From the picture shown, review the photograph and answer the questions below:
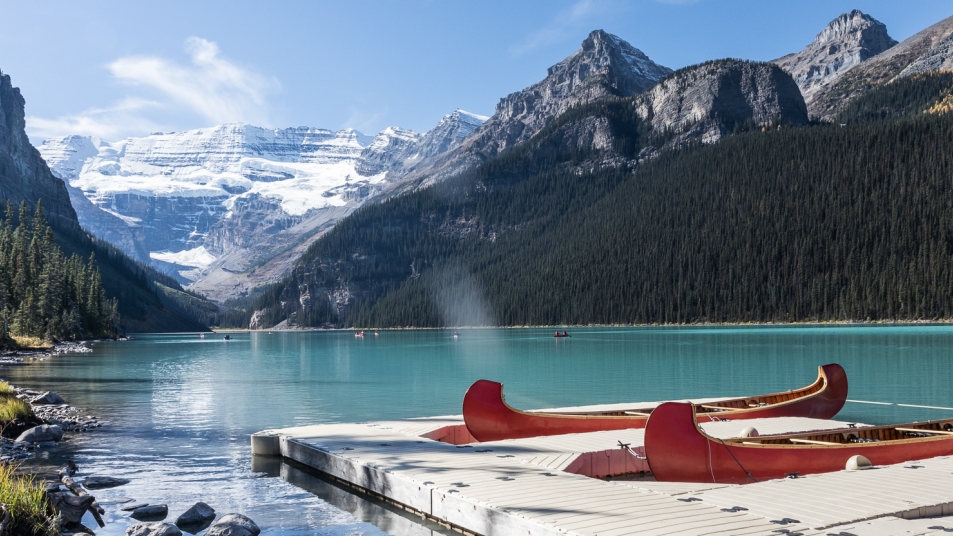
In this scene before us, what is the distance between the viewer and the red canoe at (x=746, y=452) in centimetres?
1467

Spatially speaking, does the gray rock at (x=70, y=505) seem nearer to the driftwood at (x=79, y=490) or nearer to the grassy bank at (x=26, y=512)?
the driftwood at (x=79, y=490)

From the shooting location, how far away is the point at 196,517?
14117mm

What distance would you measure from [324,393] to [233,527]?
95.6ft

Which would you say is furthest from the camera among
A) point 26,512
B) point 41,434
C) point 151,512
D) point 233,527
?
point 41,434

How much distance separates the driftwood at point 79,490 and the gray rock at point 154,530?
59.1 inches

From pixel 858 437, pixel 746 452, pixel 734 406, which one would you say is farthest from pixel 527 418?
pixel 858 437

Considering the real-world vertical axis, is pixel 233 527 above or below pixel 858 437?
below

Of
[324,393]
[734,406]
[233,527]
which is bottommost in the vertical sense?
[324,393]

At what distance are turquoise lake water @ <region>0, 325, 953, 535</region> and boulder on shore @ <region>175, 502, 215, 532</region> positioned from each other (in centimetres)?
80

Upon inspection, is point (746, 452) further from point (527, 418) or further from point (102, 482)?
point (102, 482)

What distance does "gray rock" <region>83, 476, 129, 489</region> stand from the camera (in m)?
17.1

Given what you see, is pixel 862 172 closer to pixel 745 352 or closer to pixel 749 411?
pixel 745 352

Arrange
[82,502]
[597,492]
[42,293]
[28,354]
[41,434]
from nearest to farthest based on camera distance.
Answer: [597,492] → [82,502] → [41,434] → [28,354] → [42,293]

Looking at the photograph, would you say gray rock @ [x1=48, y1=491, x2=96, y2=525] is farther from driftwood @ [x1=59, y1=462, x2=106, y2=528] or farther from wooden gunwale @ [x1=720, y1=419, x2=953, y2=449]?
wooden gunwale @ [x1=720, y1=419, x2=953, y2=449]
